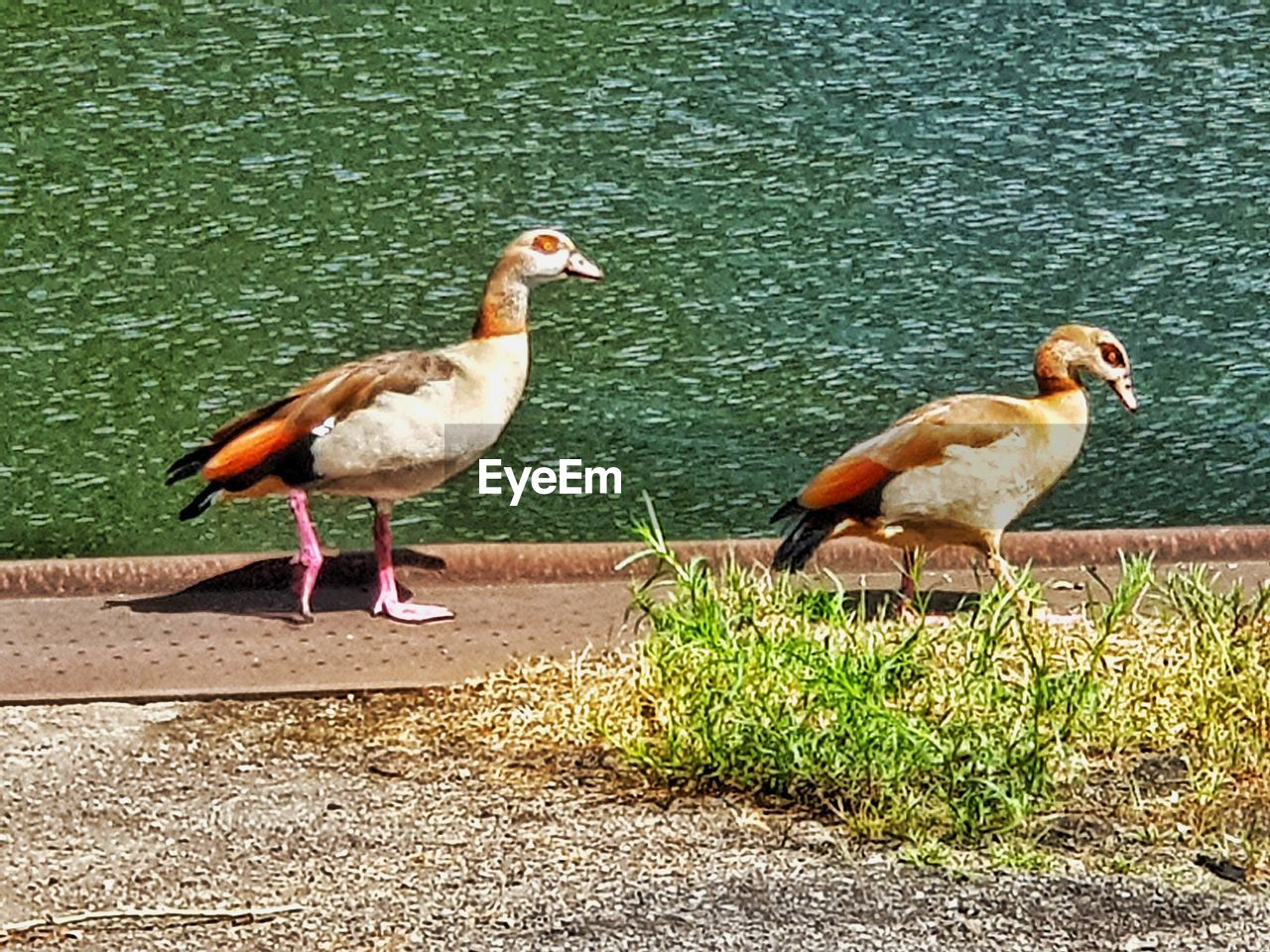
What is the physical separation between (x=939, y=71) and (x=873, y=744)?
2.38 metres

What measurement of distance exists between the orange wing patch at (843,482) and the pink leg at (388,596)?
38.5 inches

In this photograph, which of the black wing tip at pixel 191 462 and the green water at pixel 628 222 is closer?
the black wing tip at pixel 191 462

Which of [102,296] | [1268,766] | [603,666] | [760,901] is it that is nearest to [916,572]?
[603,666]

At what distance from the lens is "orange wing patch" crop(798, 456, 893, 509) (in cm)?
527

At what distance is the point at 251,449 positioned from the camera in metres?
5.46

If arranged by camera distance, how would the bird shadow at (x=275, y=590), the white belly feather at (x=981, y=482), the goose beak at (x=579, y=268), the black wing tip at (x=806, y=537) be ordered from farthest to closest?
the bird shadow at (x=275, y=590)
the goose beak at (x=579, y=268)
the black wing tip at (x=806, y=537)
the white belly feather at (x=981, y=482)

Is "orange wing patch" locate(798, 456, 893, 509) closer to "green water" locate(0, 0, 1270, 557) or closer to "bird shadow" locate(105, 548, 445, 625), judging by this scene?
"green water" locate(0, 0, 1270, 557)

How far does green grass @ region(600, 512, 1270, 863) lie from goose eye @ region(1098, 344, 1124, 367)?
2.50ft

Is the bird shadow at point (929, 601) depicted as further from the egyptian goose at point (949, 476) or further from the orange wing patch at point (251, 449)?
the orange wing patch at point (251, 449)

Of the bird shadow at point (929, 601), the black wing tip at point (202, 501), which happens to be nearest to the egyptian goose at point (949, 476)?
the bird shadow at point (929, 601)

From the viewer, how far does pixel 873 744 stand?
4074mm

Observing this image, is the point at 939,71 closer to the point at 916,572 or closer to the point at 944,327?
the point at 944,327

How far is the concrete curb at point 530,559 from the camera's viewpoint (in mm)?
5887

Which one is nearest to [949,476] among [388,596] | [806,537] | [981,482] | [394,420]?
[981,482]
